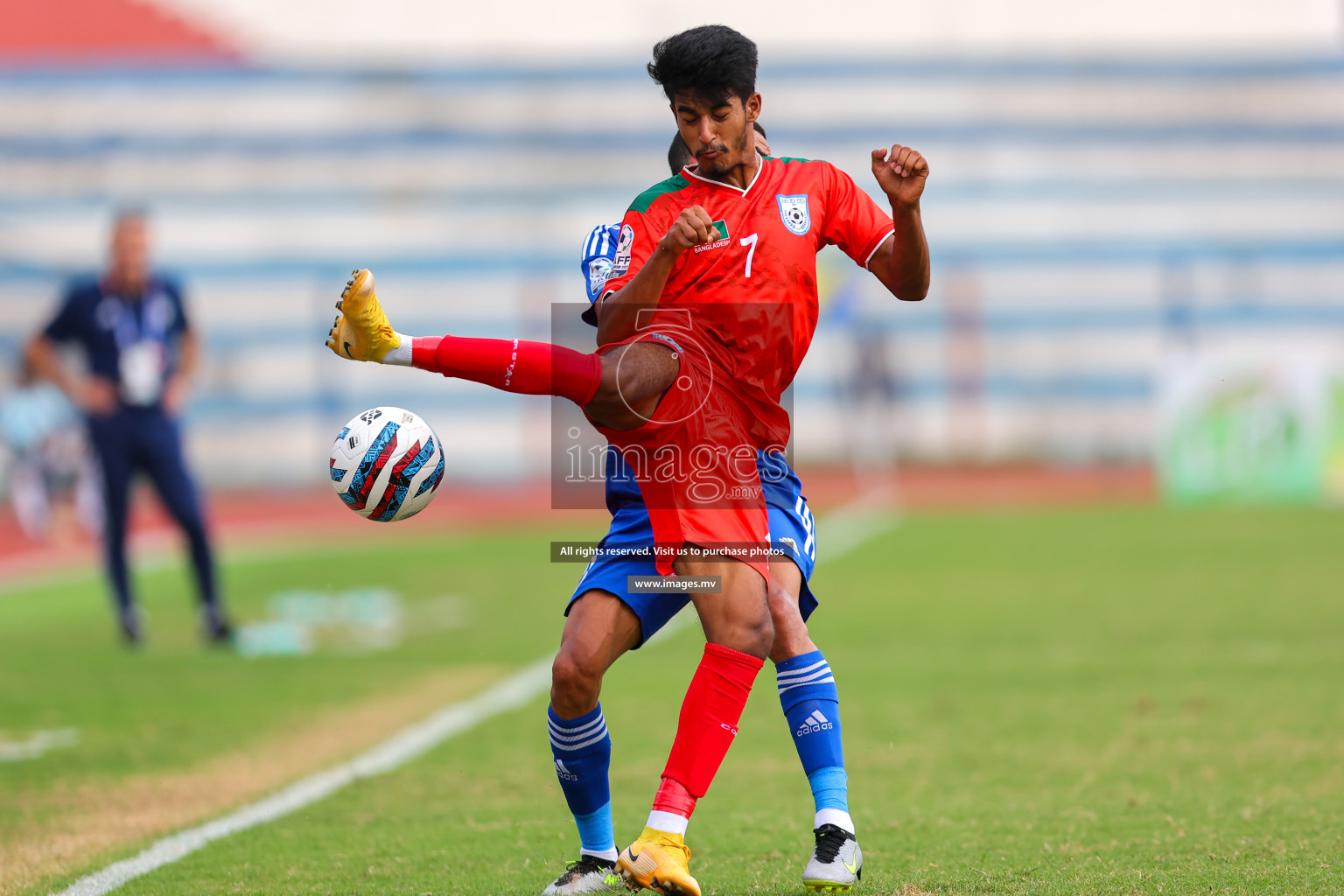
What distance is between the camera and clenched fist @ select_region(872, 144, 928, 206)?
4.01 meters

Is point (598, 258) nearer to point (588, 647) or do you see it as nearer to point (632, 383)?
point (632, 383)

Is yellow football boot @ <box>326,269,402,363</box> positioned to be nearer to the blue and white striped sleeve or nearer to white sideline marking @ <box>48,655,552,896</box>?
the blue and white striped sleeve

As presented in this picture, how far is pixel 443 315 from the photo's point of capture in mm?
29312

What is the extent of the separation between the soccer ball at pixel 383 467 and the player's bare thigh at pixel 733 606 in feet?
2.48

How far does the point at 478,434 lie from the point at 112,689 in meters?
20.9

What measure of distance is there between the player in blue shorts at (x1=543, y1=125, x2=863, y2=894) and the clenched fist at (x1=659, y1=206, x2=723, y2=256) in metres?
0.36

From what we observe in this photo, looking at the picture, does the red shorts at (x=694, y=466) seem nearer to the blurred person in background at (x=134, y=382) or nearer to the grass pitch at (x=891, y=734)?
the grass pitch at (x=891, y=734)

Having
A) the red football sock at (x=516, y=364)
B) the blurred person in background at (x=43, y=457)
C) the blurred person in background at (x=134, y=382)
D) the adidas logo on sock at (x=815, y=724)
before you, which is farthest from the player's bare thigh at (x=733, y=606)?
the blurred person in background at (x=43, y=457)

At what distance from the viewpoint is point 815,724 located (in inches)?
156

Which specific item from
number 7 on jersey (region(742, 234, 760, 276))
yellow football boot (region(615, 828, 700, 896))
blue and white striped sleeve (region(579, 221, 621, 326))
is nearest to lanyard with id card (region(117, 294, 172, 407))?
blue and white striped sleeve (region(579, 221, 621, 326))

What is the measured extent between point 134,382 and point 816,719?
6.25 meters

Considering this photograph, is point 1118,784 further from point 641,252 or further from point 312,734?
point 312,734

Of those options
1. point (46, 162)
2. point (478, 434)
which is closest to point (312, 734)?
point (478, 434)

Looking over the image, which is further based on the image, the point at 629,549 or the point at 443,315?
the point at 443,315
